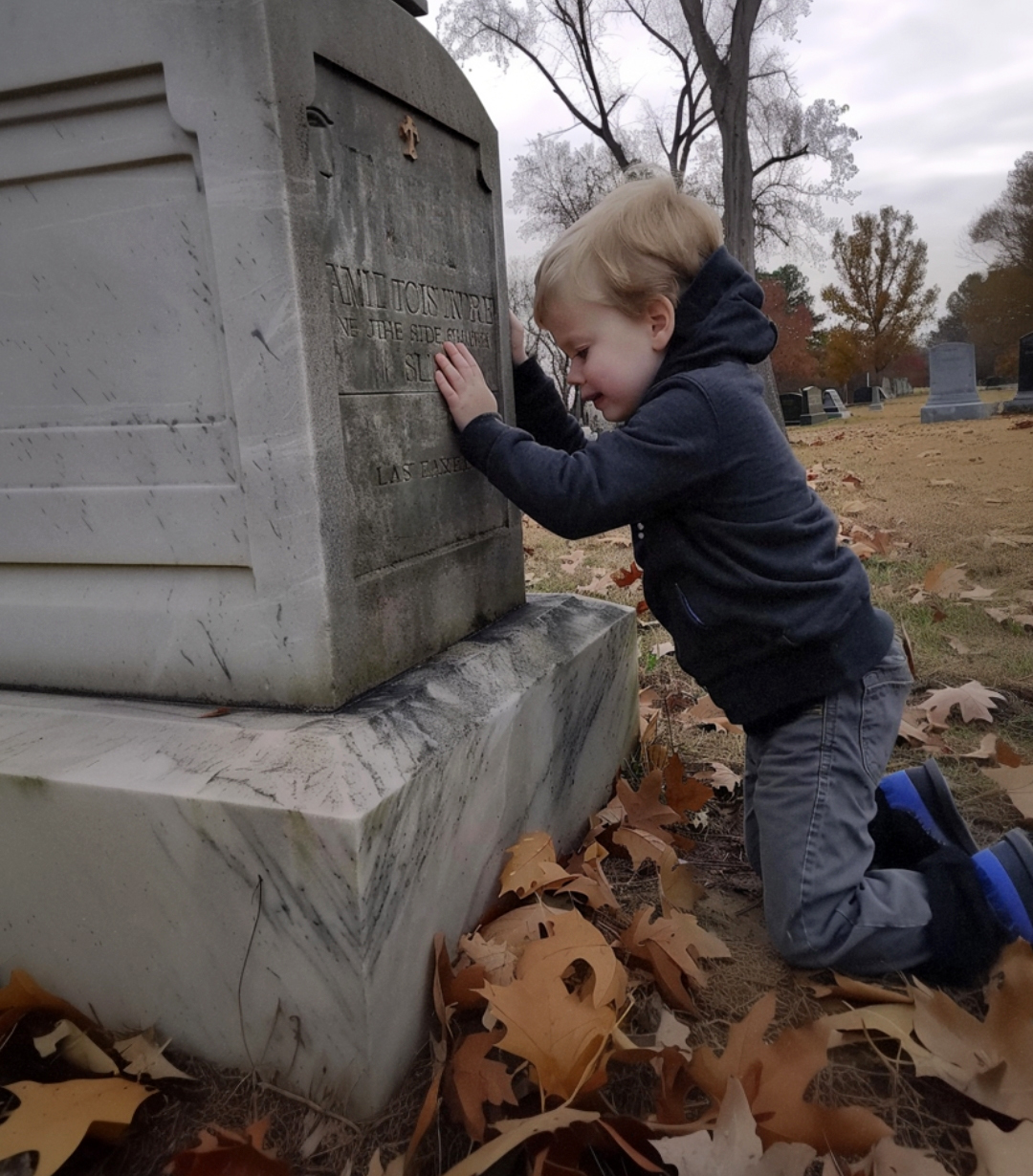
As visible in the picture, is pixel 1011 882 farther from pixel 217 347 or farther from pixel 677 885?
pixel 217 347

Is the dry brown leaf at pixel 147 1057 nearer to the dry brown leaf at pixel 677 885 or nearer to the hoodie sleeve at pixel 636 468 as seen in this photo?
the dry brown leaf at pixel 677 885

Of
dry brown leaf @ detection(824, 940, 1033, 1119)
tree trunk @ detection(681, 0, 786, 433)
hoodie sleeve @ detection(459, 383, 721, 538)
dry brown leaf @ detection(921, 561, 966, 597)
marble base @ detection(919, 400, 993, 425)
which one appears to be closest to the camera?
dry brown leaf @ detection(824, 940, 1033, 1119)

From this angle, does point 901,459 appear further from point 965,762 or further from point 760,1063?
point 760,1063

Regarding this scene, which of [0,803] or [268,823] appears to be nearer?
[268,823]

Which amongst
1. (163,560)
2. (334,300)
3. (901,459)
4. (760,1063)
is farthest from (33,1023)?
(901,459)

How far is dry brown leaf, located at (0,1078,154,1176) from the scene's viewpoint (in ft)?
3.83

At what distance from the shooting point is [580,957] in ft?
4.45

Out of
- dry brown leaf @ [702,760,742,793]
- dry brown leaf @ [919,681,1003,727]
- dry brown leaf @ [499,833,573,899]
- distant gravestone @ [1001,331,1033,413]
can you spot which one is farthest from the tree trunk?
dry brown leaf @ [499,833,573,899]

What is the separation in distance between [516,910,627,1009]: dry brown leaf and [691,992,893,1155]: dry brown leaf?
19 cm

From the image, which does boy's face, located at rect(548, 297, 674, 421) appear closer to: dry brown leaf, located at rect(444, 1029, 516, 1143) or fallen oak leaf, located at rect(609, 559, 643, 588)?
dry brown leaf, located at rect(444, 1029, 516, 1143)

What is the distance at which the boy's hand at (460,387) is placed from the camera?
6.14 ft

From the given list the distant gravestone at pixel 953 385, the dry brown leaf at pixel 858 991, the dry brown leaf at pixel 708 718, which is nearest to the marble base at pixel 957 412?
the distant gravestone at pixel 953 385

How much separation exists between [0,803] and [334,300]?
A: 39.1 inches

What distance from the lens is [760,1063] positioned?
115 cm
